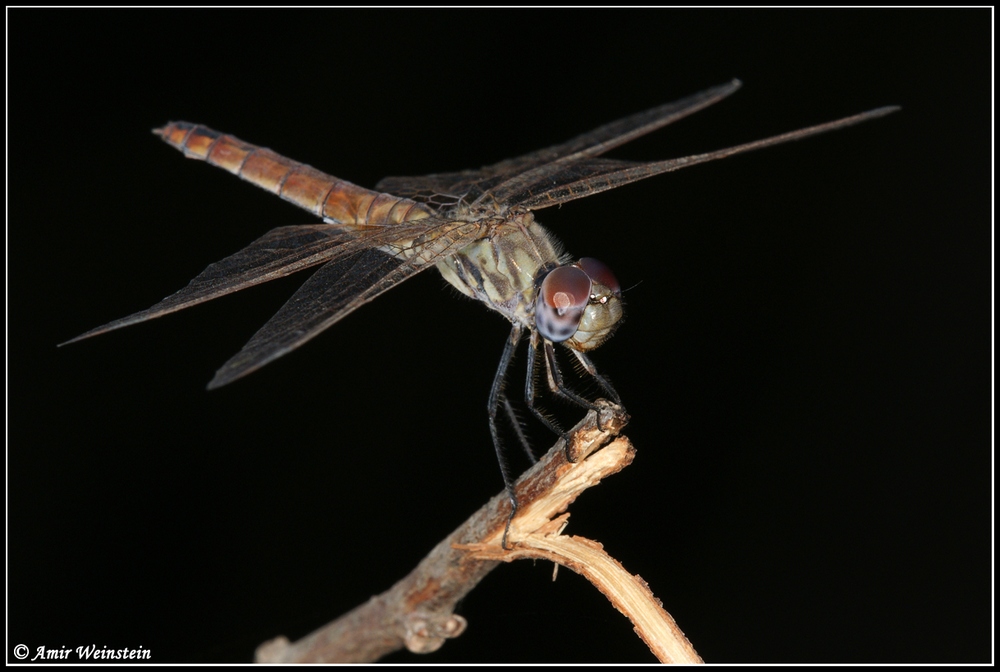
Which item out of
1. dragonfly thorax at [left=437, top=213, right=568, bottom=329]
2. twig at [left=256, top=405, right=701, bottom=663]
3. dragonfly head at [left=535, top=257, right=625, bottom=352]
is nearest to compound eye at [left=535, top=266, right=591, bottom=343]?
dragonfly head at [left=535, top=257, right=625, bottom=352]

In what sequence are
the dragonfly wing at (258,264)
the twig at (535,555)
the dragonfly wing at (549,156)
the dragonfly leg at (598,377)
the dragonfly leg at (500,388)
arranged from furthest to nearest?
the dragonfly wing at (549,156) → the dragonfly leg at (500,388) → the dragonfly leg at (598,377) → the dragonfly wing at (258,264) → the twig at (535,555)

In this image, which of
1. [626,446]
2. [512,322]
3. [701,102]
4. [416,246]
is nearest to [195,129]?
[416,246]

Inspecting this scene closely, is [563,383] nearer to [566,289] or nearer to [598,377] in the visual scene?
[598,377]

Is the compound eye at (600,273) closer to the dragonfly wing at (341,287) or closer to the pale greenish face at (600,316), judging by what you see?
the pale greenish face at (600,316)

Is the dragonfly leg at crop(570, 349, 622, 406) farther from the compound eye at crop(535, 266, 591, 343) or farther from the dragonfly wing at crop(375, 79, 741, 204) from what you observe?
the dragonfly wing at crop(375, 79, 741, 204)

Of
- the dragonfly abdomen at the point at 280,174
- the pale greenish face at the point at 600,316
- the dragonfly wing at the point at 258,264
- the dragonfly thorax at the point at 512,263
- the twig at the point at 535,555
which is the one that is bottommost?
the twig at the point at 535,555

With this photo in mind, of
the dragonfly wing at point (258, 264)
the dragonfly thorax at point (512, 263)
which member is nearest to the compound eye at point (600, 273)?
the dragonfly thorax at point (512, 263)
